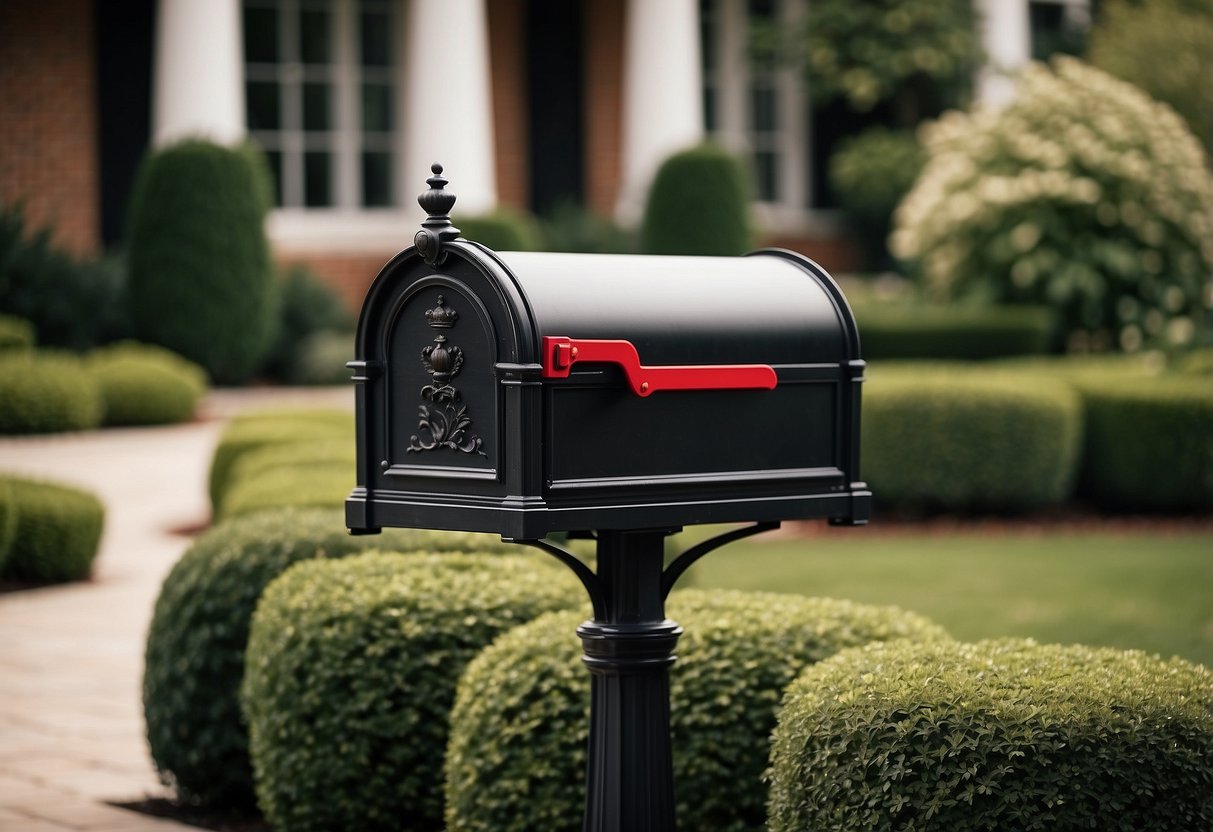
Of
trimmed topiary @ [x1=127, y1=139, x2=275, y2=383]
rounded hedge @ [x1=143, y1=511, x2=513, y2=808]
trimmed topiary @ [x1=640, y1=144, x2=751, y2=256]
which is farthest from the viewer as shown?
trimmed topiary @ [x1=640, y1=144, x2=751, y2=256]

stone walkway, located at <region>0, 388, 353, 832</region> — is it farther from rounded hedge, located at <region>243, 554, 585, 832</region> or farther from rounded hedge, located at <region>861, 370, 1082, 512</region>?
rounded hedge, located at <region>861, 370, 1082, 512</region>

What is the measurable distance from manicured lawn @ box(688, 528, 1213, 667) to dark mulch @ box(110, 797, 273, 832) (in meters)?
2.71

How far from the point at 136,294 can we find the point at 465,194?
Result: 4.23m

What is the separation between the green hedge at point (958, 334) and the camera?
48.7 feet

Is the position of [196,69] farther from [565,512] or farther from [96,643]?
[565,512]

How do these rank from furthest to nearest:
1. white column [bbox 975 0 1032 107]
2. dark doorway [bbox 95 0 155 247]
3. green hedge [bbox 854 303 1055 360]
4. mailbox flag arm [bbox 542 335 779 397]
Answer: white column [bbox 975 0 1032 107] < dark doorway [bbox 95 0 155 247] < green hedge [bbox 854 303 1055 360] < mailbox flag arm [bbox 542 335 779 397]

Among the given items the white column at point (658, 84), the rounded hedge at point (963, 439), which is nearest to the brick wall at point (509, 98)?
the white column at point (658, 84)

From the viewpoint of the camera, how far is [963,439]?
37.3ft

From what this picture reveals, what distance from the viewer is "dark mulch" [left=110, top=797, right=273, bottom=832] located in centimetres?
513

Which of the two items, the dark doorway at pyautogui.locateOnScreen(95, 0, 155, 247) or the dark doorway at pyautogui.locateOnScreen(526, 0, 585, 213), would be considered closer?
the dark doorway at pyautogui.locateOnScreen(95, 0, 155, 247)

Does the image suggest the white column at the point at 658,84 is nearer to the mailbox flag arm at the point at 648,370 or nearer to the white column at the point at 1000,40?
the white column at the point at 1000,40

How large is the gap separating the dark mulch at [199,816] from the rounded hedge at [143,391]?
31.4 ft

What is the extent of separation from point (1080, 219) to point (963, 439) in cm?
563

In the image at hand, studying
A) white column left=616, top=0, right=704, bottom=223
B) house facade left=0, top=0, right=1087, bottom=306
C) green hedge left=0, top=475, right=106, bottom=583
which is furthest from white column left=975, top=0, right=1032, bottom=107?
green hedge left=0, top=475, right=106, bottom=583
